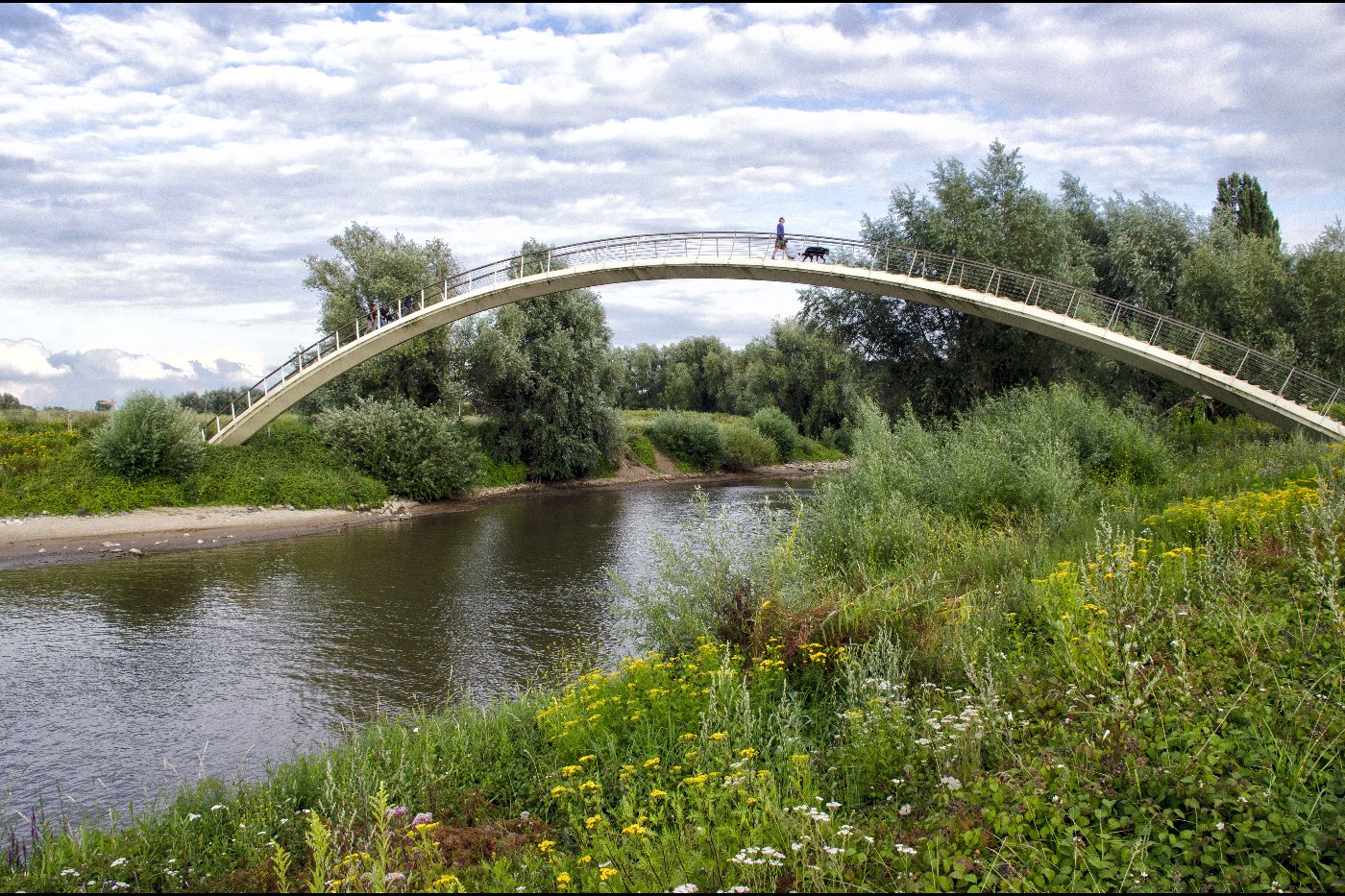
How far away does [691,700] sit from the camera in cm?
625

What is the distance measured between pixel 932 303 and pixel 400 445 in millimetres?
19850

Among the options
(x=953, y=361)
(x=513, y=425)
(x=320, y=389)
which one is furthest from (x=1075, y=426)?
(x=320, y=389)

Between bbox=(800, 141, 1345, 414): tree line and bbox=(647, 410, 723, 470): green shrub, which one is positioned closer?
bbox=(800, 141, 1345, 414): tree line

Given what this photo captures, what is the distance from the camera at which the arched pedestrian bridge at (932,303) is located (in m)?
22.2

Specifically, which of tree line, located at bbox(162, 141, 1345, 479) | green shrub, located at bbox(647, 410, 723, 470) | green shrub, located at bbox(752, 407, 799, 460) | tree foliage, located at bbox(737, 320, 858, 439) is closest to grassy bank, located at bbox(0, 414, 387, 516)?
tree line, located at bbox(162, 141, 1345, 479)

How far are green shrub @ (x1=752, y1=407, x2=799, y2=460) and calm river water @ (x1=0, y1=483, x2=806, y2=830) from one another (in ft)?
98.9

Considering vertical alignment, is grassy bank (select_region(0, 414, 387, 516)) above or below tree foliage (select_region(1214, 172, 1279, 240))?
below

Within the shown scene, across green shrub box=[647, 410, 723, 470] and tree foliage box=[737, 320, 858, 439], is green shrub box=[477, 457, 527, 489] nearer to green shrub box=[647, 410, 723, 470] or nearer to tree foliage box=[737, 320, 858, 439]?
green shrub box=[647, 410, 723, 470]

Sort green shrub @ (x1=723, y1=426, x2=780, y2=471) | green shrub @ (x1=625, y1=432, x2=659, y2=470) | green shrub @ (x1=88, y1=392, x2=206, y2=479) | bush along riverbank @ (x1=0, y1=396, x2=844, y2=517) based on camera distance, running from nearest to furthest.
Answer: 1. bush along riverbank @ (x1=0, y1=396, x2=844, y2=517)
2. green shrub @ (x1=88, y1=392, x2=206, y2=479)
3. green shrub @ (x1=625, y1=432, x2=659, y2=470)
4. green shrub @ (x1=723, y1=426, x2=780, y2=471)

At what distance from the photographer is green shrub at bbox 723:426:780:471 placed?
49656mm

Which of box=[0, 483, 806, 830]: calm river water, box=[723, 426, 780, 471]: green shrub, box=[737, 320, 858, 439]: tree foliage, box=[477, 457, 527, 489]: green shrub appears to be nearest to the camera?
box=[0, 483, 806, 830]: calm river water

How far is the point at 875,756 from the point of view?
5.05 meters

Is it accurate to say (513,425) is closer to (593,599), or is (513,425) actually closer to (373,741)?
(593,599)

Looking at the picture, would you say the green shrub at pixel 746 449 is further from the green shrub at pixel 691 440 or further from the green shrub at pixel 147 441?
the green shrub at pixel 147 441
